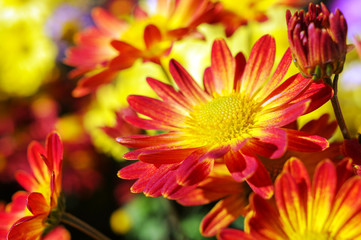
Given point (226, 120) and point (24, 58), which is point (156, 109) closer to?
point (226, 120)

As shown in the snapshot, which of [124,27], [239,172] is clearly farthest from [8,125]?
[239,172]

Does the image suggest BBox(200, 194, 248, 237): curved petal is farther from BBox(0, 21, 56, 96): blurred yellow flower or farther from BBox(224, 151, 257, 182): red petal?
BBox(0, 21, 56, 96): blurred yellow flower

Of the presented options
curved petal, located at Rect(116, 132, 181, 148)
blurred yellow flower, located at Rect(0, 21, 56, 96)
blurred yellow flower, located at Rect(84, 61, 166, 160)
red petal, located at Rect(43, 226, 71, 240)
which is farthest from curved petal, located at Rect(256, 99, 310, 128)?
blurred yellow flower, located at Rect(0, 21, 56, 96)

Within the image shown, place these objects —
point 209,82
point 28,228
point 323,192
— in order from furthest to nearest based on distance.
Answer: point 209,82 → point 28,228 → point 323,192

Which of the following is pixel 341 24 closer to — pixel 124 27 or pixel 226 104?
pixel 226 104

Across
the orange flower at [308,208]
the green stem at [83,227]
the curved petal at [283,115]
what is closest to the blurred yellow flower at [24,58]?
the green stem at [83,227]

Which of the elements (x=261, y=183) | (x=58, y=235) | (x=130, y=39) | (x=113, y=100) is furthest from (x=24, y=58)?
(x=261, y=183)

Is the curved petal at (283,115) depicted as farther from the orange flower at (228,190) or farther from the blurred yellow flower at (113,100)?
the blurred yellow flower at (113,100)
